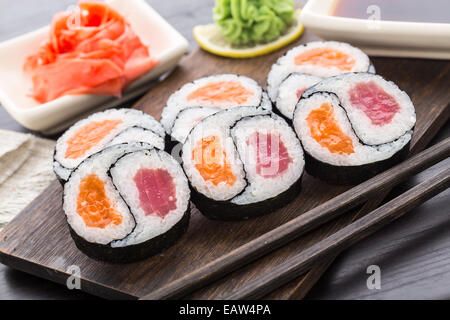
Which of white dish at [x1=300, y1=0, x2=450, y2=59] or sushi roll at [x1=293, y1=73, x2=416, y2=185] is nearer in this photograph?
sushi roll at [x1=293, y1=73, x2=416, y2=185]

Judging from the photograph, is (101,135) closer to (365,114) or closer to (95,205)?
(95,205)

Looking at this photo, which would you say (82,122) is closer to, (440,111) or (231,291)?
(231,291)

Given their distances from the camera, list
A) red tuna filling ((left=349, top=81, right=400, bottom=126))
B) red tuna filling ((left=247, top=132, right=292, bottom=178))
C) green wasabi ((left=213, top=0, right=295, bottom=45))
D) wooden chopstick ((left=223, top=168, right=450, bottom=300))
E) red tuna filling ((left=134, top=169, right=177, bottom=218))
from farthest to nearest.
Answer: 1. green wasabi ((left=213, top=0, right=295, bottom=45))
2. red tuna filling ((left=349, top=81, right=400, bottom=126))
3. red tuna filling ((left=247, top=132, right=292, bottom=178))
4. red tuna filling ((left=134, top=169, right=177, bottom=218))
5. wooden chopstick ((left=223, top=168, right=450, bottom=300))

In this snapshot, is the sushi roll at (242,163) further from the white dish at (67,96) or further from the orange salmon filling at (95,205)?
the white dish at (67,96)

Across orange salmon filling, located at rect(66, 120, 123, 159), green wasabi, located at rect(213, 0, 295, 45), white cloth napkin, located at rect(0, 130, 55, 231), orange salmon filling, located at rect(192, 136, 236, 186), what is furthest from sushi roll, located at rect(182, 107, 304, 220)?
green wasabi, located at rect(213, 0, 295, 45)

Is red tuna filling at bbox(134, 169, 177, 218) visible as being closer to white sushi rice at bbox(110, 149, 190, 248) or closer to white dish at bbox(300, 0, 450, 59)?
white sushi rice at bbox(110, 149, 190, 248)

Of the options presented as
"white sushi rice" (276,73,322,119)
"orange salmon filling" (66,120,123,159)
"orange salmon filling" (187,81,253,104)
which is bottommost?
"orange salmon filling" (66,120,123,159)
